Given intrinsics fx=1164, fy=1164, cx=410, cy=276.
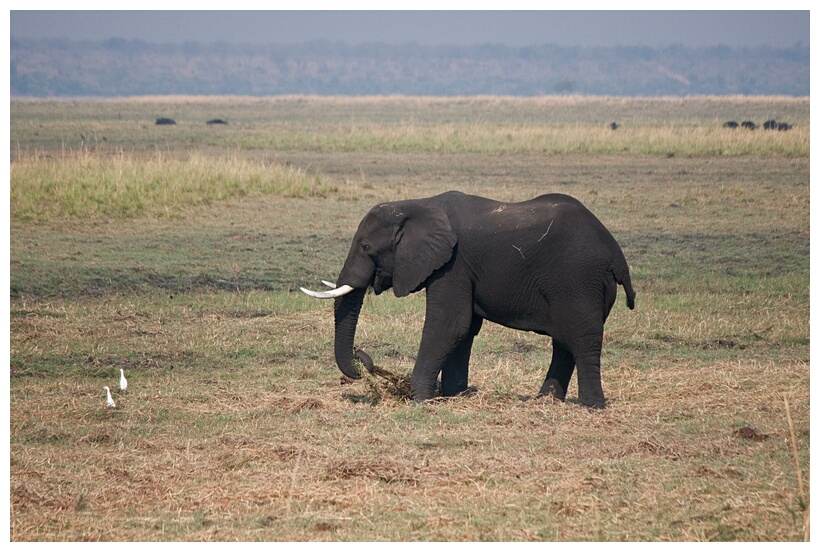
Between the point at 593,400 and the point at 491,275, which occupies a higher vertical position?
the point at 491,275

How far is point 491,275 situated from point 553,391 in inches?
39.5

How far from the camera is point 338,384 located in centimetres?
914

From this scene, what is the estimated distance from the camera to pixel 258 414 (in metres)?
8.14

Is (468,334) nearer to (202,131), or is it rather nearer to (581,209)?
(581,209)

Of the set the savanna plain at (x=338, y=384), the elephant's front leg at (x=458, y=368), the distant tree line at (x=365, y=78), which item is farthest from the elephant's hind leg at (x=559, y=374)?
the distant tree line at (x=365, y=78)

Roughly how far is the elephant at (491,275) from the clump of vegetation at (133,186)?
1041cm

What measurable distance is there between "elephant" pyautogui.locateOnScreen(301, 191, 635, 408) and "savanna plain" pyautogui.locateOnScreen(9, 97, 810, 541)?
14.8 inches

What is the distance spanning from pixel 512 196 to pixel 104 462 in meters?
15.2

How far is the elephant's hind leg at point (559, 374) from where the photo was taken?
8477 mm

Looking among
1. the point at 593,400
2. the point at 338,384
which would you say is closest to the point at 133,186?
the point at 338,384

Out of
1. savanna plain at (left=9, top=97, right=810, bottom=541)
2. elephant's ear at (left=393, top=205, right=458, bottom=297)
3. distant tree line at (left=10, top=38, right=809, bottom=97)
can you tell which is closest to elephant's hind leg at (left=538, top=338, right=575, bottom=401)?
savanna plain at (left=9, top=97, right=810, bottom=541)

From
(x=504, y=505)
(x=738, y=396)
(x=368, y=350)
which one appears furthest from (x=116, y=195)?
(x=504, y=505)

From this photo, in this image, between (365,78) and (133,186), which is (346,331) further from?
(365,78)

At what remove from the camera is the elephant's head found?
8250 mm
